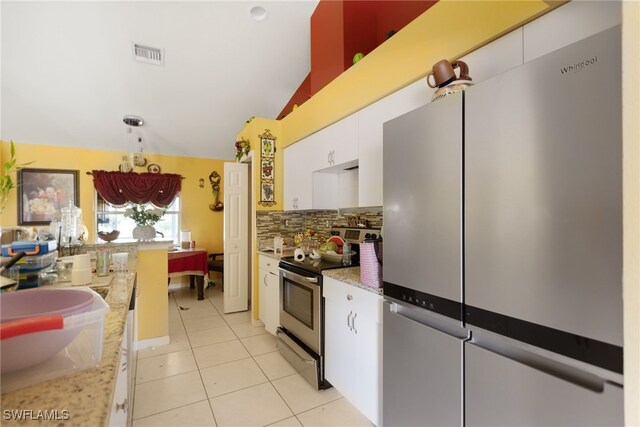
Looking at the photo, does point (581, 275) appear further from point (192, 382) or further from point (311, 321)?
point (192, 382)

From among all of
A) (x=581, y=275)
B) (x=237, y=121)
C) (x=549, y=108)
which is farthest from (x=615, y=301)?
(x=237, y=121)

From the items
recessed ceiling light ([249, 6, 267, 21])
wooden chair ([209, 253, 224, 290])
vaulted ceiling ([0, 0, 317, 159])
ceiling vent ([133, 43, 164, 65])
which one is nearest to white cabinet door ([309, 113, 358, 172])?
recessed ceiling light ([249, 6, 267, 21])

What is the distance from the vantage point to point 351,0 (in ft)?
8.49

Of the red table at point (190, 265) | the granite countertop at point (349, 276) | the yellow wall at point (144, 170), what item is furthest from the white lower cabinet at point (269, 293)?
the yellow wall at point (144, 170)

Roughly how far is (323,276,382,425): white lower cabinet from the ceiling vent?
3.22m

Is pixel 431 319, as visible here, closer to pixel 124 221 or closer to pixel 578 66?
pixel 578 66

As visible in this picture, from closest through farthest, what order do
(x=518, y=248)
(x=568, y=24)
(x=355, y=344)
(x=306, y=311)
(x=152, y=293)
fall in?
(x=518, y=248)
(x=568, y=24)
(x=355, y=344)
(x=306, y=311)
(x=152, y=293)

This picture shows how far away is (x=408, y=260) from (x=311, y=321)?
1193mm

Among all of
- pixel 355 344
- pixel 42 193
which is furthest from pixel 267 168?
pixel 42 193

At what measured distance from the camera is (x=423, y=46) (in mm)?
1633

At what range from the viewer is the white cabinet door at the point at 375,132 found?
1742mm

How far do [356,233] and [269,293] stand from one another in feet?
3.86

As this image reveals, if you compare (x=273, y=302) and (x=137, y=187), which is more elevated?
(x=137, y=187)

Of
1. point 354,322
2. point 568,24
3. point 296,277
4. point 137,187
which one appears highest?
point 568,24
